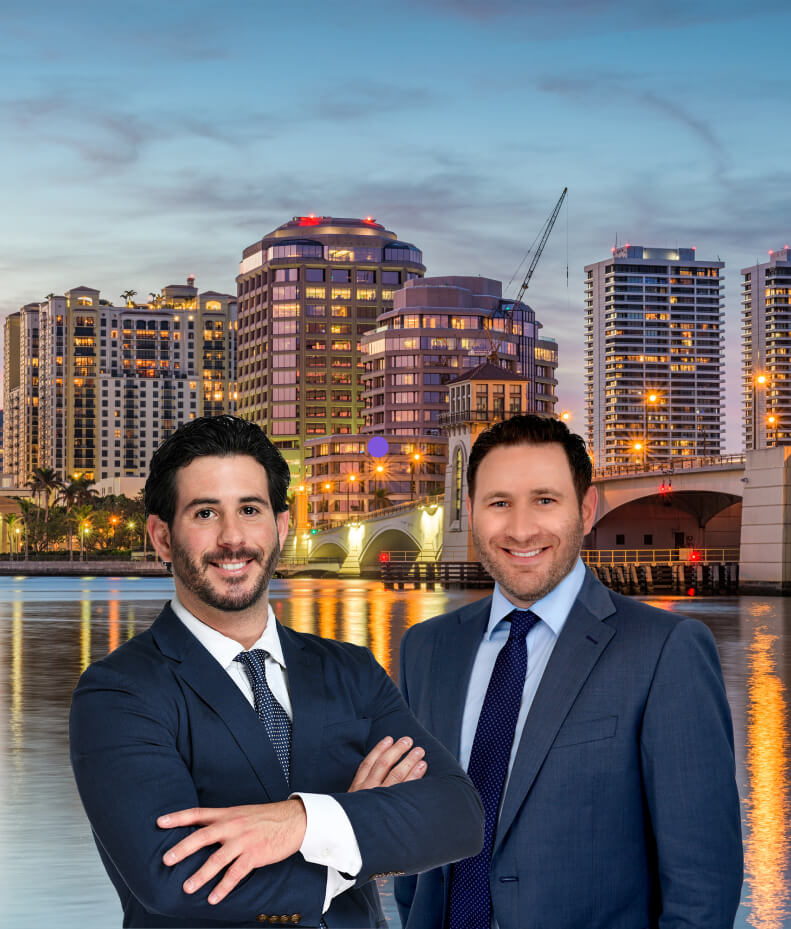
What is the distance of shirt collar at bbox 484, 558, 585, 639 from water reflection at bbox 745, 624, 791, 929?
5.56 meters

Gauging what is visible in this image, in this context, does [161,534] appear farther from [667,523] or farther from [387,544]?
[387,544]

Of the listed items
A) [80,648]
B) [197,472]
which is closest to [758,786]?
[197,472]

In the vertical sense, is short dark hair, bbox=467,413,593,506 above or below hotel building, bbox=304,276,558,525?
below

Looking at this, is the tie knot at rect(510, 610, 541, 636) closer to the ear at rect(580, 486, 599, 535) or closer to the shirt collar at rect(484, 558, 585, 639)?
the shirt collar at rect(484, 558, 585, 639)

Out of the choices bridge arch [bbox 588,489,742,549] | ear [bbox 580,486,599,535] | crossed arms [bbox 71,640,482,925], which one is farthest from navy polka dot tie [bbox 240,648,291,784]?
bridge arch [bbox 588,489,742,549]

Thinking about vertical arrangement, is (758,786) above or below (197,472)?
below

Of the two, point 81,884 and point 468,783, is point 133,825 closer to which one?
point 468,783

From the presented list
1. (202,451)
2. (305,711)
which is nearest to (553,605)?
(305,711)

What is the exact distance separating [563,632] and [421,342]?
172051mm

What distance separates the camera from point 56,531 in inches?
7500

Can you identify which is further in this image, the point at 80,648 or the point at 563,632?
the point at 80,648

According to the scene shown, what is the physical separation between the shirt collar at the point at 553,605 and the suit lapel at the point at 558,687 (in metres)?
0.04

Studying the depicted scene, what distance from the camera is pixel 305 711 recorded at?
12.3 feet

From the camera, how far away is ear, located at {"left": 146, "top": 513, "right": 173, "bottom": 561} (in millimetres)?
4027
